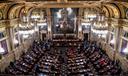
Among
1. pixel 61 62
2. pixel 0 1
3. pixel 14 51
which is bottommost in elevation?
pixel 61 62

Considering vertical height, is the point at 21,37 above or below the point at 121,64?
above

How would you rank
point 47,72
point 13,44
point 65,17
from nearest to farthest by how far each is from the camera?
point 47,72, point 13,44, point 65,17

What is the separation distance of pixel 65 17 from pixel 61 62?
49.7 feet

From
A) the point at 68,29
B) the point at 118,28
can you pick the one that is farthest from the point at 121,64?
the point at 68,29

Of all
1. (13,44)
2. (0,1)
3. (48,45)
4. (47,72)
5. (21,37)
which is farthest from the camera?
(48,45)

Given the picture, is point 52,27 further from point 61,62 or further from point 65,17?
point 61,62

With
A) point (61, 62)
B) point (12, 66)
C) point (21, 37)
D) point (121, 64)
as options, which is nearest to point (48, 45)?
point (21, 37)

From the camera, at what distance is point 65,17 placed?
35.6 m

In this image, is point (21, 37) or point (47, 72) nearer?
point (47, 72)

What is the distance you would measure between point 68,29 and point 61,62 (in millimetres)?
15107

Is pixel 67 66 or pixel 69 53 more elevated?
pixel 69 53

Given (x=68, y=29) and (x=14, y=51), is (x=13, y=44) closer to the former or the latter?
(x=14, y=51)

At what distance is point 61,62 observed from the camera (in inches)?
857

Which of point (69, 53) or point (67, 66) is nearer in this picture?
point (67, 66)
